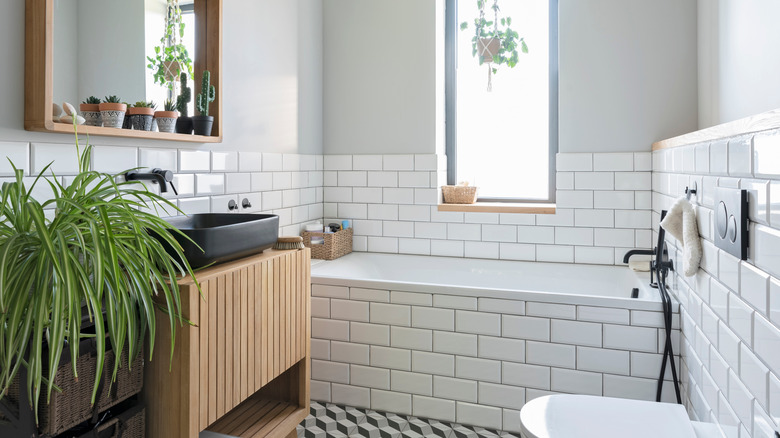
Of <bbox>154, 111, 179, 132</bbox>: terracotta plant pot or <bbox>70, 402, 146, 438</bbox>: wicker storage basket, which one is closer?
<bbox>70, 402, 146, 438</bbox>: wicker storage basket

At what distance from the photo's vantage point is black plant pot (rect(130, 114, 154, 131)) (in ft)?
7.23

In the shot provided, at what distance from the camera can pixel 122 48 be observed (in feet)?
7.11

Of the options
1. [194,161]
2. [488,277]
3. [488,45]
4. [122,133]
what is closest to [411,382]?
[488,277]

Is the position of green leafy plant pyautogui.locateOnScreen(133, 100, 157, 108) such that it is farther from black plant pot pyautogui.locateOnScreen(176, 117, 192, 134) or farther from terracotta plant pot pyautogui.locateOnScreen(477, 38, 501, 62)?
terracotta plant pot pyautogui.locateOnScreen(477, 38, 501, 62)

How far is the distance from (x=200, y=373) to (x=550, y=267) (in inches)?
93.7

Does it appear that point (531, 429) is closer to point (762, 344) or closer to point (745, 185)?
point (762, 344)

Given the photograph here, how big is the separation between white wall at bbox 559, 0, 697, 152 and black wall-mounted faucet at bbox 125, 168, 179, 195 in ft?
7.84

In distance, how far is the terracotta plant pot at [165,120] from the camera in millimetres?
2348

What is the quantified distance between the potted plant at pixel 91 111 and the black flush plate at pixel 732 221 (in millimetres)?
2062

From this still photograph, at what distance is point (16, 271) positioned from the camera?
126cm

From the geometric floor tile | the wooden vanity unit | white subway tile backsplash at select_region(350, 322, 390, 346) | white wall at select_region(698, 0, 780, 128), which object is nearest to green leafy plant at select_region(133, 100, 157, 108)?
the wooden vanity unit

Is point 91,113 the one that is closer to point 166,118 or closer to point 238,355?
point 166,118

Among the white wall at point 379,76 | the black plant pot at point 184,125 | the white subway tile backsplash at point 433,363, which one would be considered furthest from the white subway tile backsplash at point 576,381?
the black plant pot at point 184,125

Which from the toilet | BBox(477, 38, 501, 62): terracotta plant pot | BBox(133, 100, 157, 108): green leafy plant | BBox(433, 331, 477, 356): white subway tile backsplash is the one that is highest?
BBox(477, 38, 501, 62): terracotta plant pot
